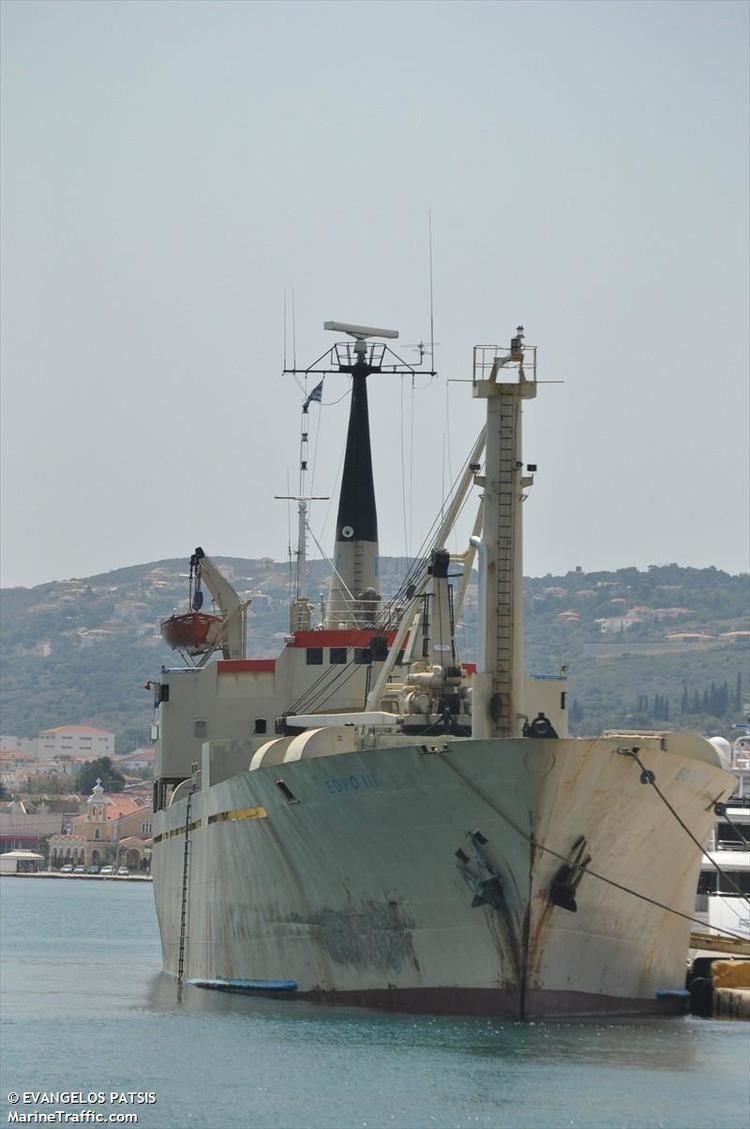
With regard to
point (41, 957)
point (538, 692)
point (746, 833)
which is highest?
point (538, 692)

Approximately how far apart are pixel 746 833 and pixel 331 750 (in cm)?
2243

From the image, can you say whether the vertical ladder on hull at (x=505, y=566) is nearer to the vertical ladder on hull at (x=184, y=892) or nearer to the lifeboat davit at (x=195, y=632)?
the vertical ladder on hull at (x=184, y=892)

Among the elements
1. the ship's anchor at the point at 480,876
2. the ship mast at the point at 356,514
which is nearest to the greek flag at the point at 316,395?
the ship mast at the point at 356,514

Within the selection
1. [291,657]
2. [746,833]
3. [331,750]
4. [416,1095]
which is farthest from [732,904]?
[416,1095]

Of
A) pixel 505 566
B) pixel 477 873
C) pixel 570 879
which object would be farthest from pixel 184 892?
pixel 570 879

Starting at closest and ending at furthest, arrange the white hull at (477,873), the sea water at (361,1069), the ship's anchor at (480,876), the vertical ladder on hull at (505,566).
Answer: the sea water at (361,1069)
the white hull at (477,873)
the ship's anchor at (480,876)
the vertical ladder on hull at (505,566)

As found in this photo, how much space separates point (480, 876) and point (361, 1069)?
423 cm

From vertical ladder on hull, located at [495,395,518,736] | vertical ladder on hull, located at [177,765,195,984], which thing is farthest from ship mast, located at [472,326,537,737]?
vertical ladder on hull, located at [177,765,195,984]

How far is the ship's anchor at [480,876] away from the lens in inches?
1272

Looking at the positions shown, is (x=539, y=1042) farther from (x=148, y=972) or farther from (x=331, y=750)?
(x=148, y=972)

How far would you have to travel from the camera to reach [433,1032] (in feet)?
104

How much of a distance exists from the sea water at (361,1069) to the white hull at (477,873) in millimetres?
683

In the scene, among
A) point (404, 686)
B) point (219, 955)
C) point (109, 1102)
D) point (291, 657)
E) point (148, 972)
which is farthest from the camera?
point (148, 972)

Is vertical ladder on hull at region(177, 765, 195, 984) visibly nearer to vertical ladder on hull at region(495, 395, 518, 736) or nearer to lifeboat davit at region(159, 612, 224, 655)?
lifeboat davit at region(159, 612, 224, 655)
